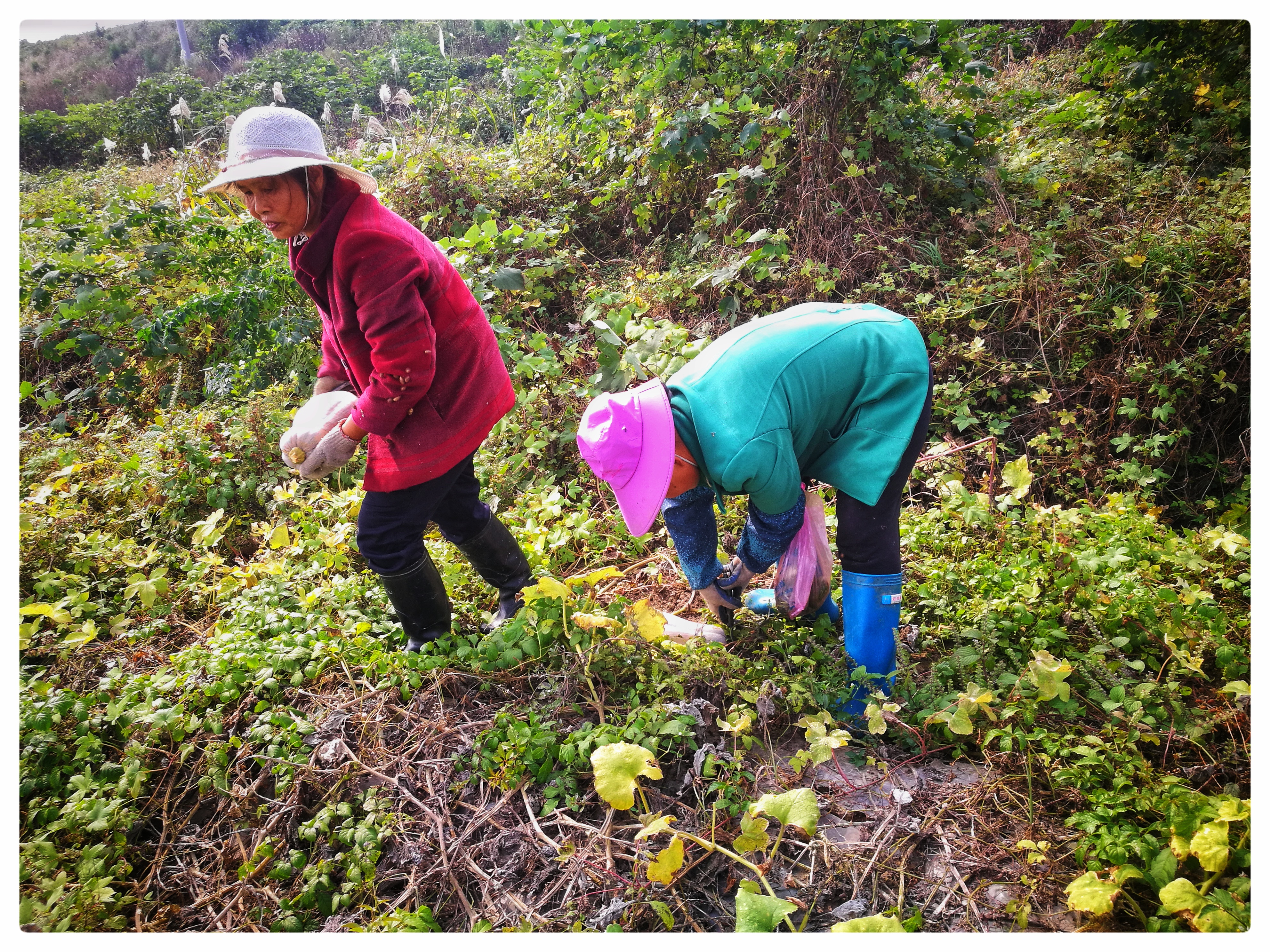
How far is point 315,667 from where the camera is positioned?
86.7 inches

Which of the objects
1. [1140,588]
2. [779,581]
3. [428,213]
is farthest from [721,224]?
[1140,588]

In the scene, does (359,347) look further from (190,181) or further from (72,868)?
(190,181)

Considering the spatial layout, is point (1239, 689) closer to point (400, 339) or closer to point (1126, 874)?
point (1126, 874)

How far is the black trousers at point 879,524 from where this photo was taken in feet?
6.33

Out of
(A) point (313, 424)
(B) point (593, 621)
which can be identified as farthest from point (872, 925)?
(A) point (313, 424)

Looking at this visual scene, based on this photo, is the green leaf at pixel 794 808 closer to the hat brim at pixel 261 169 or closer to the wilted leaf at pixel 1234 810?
the wilted leaf at pixel 1234 810

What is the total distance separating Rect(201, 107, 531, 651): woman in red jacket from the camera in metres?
1.74

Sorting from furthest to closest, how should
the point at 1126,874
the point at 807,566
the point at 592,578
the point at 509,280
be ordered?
the point at 509,280
the point at 807,566
the point at 592,578
the point at 1126,874

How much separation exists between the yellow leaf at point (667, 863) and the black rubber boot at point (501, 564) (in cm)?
105

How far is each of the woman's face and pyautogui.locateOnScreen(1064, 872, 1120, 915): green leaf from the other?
7.84 ft

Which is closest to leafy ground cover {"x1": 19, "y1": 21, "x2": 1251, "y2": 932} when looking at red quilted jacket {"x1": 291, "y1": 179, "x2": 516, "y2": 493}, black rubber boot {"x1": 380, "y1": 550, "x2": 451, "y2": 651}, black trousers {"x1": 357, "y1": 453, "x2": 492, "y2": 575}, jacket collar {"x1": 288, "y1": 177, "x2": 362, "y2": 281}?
black rubber boot {"x1": 380, "y1": 550, "x2": 451, "y2": 651}

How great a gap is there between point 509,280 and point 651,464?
86.0 inches

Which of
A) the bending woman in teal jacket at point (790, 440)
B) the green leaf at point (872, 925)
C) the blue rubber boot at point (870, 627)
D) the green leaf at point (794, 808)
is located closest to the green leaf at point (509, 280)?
the bending woman in teal jacket at point (790, 440)

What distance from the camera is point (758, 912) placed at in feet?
4.76
